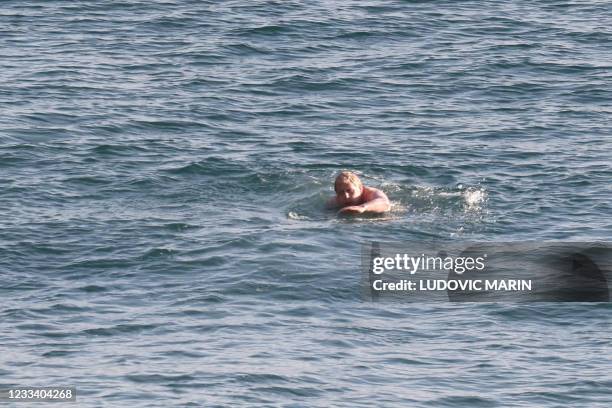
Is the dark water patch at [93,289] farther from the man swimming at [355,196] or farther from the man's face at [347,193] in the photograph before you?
the man's face at [347,193]

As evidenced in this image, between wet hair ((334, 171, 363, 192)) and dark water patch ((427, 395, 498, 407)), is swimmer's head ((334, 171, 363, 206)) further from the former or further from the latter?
dark water patch ((427, 395, 498, 407))

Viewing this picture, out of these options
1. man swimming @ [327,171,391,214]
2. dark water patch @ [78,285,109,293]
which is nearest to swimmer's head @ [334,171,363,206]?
man swimming @ [327,171,391,214]

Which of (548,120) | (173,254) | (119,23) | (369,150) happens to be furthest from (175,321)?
(119,23)

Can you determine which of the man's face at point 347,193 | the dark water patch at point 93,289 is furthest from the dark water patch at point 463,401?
the man's face at point 347,193

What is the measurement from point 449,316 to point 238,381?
13.6ft

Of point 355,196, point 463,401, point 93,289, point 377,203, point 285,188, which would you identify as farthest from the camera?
point 285,188

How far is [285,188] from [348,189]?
222cm

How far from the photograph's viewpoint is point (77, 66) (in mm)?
39125

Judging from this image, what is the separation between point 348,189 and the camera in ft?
90.7

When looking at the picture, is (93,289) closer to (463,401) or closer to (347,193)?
(347,193)

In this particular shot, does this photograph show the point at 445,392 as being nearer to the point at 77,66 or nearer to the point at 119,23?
the point at 77,66

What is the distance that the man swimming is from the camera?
90.4 ft

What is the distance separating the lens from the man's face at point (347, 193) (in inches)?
1089

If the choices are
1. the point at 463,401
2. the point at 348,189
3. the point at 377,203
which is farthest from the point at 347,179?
the point at 463,401
